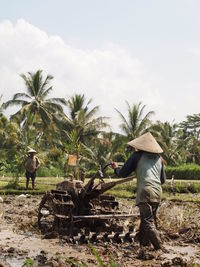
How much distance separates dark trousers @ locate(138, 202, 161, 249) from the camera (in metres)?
6.45

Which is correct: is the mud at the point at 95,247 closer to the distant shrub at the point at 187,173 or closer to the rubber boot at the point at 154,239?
the rubber boot at the point at 154,239

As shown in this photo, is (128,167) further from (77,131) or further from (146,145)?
(77,131)

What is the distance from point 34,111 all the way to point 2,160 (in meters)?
6.26

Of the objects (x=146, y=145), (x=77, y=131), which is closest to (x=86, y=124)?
(x=77, y=131)

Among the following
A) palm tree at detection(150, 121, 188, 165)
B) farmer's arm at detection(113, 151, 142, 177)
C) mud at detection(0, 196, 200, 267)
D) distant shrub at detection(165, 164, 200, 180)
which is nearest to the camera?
mud at detection(0, 196, 200, 267)

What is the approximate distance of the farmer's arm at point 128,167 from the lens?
266 inches

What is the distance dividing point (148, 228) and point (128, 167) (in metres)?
0.96

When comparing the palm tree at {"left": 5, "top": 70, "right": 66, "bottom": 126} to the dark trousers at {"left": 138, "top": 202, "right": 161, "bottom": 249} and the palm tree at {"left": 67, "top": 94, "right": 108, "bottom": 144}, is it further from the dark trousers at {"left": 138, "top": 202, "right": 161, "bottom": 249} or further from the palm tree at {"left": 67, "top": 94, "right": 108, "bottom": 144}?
the dark trousers at {"left": 138, "top": 202, "right": 161, "bottom": 249}

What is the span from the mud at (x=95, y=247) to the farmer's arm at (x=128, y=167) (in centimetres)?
113

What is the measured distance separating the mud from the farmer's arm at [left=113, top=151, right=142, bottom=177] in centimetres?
113

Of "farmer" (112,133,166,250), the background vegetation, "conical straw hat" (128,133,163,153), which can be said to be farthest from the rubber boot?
the background vegetation

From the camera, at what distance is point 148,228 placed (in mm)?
6484

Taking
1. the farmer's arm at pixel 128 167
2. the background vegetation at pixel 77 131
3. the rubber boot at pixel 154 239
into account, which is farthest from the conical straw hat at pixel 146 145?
the background vegetation at pixel 77 131

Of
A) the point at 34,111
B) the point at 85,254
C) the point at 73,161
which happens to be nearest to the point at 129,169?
the point at 85,254
